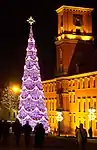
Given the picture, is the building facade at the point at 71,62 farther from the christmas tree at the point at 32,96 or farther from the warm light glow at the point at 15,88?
the christmas tree at the point at 32,96

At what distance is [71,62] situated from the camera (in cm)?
8969

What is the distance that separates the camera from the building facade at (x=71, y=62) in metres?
84.2

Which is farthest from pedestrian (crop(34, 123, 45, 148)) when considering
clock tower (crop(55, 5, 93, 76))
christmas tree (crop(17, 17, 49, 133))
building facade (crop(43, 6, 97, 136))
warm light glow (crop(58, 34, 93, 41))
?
warm light glow (crop(58, 34, 93, 41))

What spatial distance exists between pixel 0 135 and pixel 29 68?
91.9 ft

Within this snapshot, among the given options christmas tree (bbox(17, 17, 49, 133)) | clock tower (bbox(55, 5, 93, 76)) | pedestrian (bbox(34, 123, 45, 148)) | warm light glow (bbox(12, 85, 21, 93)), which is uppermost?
clock tower (bbox(55, 5, 93, 76))

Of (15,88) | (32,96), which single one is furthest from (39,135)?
(15,88)

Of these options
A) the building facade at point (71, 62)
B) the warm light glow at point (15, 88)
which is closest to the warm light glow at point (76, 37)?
the building facade at point (71, 62)

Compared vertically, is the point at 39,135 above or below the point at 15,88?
below

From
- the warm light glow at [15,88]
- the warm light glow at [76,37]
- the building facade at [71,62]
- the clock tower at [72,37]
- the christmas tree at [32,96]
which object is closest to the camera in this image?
the christmas tree at [32,96]

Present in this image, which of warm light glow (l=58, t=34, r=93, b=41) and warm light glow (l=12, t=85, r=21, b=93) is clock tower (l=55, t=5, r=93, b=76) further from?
warm light glow (l=12, t=85, r=21, b=93)

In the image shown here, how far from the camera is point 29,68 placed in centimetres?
6725

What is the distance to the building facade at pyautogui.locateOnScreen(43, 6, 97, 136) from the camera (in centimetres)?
8425

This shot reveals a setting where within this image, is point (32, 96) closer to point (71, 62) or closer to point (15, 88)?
point (71, 62)

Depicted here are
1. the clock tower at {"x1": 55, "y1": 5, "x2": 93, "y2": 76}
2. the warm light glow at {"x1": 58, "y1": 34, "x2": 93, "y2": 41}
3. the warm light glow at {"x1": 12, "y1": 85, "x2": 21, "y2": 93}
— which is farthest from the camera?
the warm light glow at {"x1": 12, "y1": 85, "x2": 21, "y2": 93}
